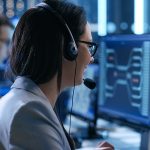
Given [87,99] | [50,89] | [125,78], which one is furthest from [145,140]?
[87,99]

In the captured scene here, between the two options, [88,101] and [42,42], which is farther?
[88,101]

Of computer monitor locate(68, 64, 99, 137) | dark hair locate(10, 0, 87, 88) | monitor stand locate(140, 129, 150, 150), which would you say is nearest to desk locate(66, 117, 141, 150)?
computer monitor locate(68, 64, 99, 137)

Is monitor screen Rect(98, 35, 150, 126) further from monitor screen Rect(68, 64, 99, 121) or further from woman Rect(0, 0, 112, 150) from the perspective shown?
woman Rect(0, 0, 112, 150)

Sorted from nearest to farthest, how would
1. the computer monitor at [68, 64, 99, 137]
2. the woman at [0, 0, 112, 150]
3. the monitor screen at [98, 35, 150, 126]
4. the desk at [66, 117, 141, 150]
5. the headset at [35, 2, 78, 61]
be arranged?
the woman at [0, 0, 112, 150]
the headset at [35, 2, 78, 61]
the monitor screen at [98, 35, 150, 126]
the desk at [66, 117, 141, 150]
the computer monitor at [68, 64, 99, 137]

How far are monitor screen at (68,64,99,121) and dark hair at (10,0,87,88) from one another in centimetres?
70

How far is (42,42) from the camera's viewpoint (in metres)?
0.93

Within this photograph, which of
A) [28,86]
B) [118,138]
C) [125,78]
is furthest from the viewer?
[118,138]

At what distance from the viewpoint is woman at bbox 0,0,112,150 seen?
2.74 ft

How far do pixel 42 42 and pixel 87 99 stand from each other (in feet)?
2.67

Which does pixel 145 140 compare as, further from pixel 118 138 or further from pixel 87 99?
pixel 87 99

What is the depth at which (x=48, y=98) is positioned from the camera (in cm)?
99

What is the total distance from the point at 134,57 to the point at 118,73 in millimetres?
134

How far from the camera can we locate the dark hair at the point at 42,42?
93cm

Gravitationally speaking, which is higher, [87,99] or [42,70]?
[42,70]
